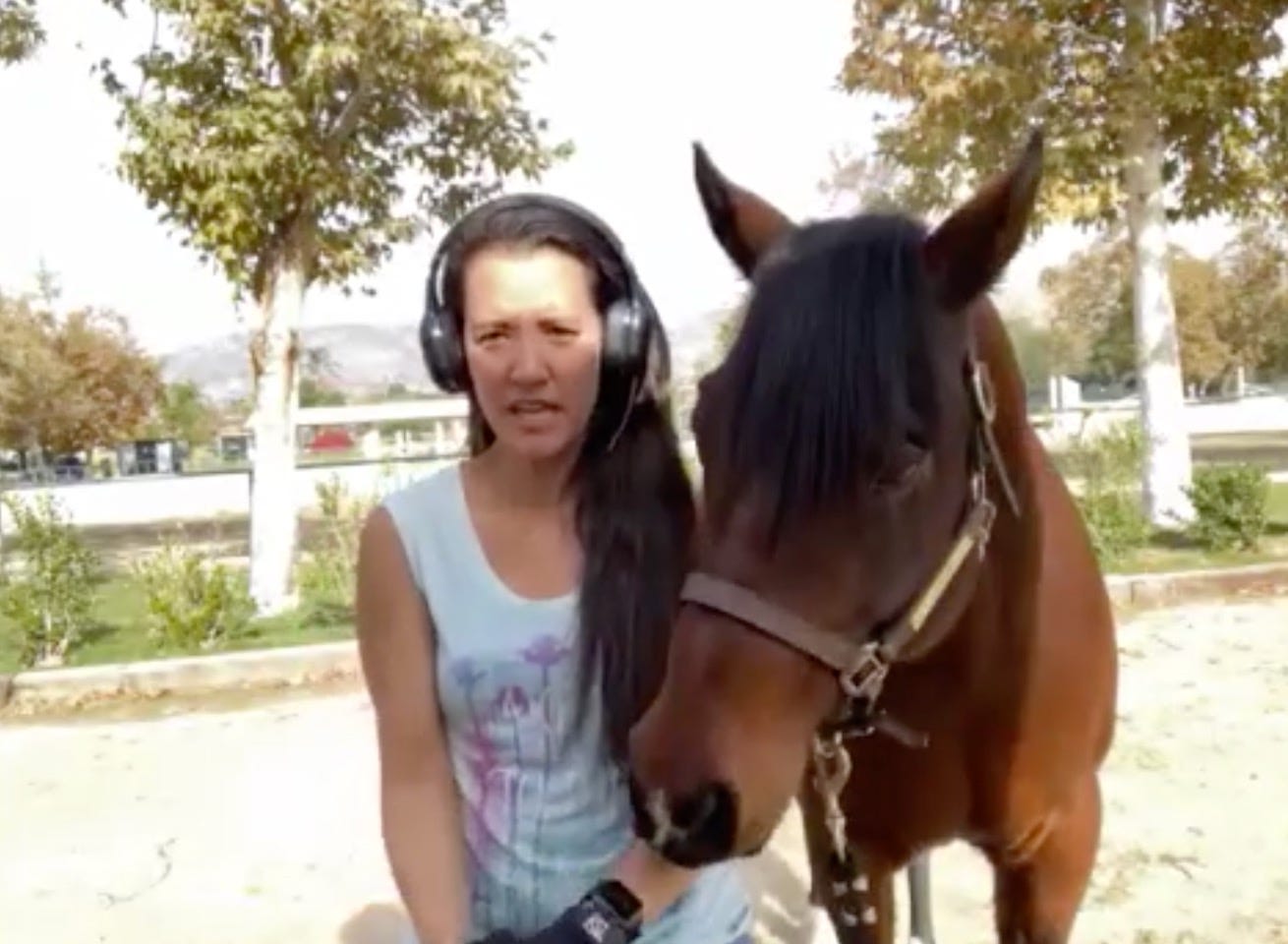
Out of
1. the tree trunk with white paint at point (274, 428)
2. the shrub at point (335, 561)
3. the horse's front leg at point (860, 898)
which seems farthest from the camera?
the tree trunk with white paint at point (274, 428)

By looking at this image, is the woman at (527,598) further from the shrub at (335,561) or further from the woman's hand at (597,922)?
the shrub at (335,561)

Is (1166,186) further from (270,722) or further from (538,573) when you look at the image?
(538,573)

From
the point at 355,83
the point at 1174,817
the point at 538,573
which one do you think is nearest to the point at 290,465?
the point at 355,83

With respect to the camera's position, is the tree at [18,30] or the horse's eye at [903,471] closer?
the horse's eye at [903,471]

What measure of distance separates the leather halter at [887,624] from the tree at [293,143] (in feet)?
27.5

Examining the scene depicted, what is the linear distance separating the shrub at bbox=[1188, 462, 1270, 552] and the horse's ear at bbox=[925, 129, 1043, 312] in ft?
32.2

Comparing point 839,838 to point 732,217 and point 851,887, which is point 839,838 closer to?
point 851,887

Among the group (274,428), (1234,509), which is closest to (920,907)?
(274,428)

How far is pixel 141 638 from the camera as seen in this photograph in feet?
30.9

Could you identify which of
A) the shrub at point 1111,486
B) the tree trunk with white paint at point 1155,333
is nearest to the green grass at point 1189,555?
the shrub at point 1111,486

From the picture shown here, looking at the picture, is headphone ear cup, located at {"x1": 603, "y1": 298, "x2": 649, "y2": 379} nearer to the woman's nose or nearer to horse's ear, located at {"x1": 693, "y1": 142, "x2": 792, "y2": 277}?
the woman's nose

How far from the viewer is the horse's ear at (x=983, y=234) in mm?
1555

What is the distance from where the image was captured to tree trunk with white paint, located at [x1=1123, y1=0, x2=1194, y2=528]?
11625 mm

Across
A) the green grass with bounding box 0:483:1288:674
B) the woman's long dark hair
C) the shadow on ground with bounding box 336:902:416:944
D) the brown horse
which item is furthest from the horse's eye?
the green grass with bounding box 0:483:1288:674
